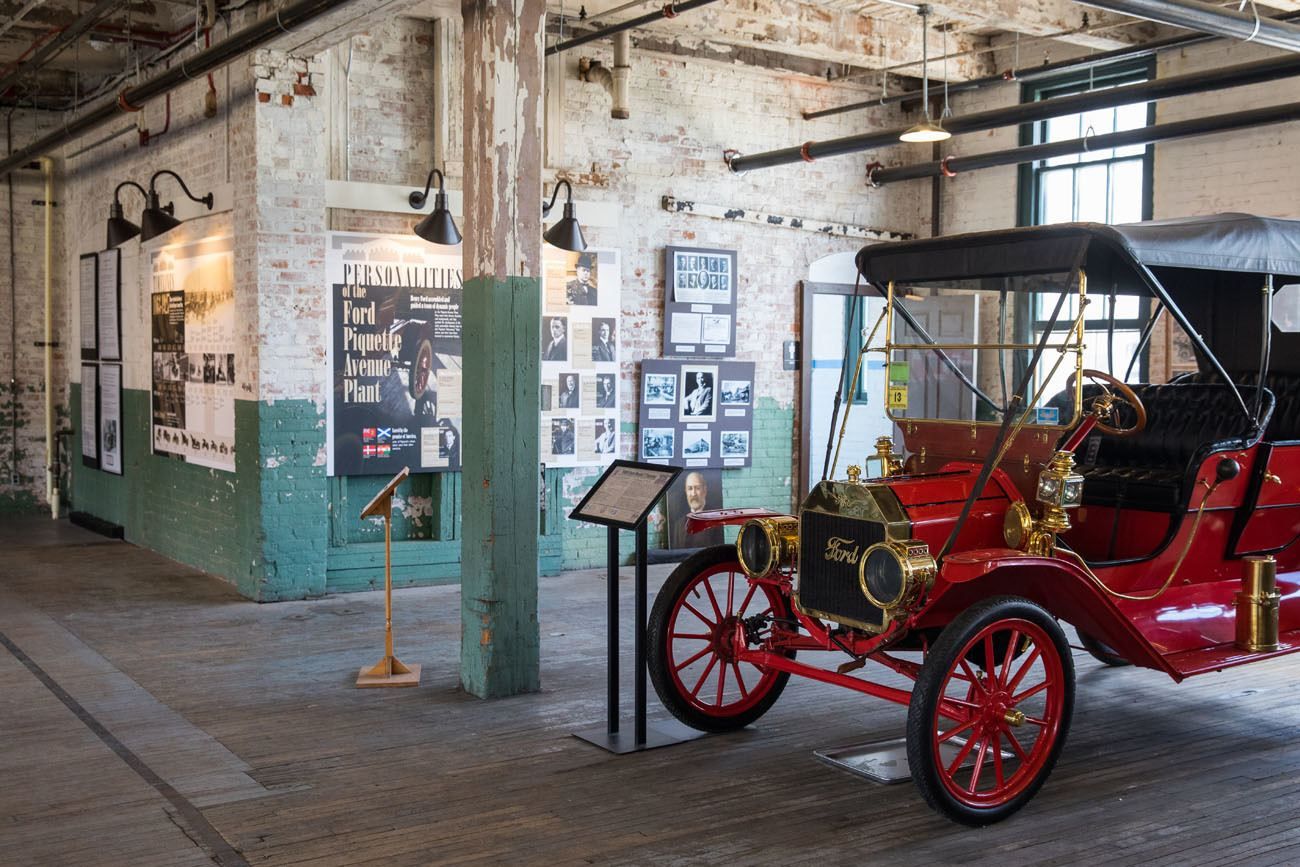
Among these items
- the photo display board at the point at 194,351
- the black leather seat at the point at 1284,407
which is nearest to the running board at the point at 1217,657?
the black leather seat at the point at 1284,407

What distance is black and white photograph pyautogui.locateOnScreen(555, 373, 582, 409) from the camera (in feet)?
30.3

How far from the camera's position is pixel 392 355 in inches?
337

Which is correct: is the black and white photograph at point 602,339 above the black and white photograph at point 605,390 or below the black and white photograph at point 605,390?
above

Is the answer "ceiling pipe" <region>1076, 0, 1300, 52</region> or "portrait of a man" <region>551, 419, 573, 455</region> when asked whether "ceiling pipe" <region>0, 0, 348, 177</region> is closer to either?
"portrait of a man" <region>551, 419, 573, 455</region>

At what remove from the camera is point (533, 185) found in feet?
19.3

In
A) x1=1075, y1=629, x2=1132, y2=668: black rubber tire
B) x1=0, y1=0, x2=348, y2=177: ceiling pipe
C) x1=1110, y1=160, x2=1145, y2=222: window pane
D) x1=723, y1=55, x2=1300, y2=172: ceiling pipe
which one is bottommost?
x1=1075, y1=629, x2=1132, y2=668: black rubber tire

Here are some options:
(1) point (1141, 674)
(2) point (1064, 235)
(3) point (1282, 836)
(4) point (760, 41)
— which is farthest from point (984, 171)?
(3) point (1282, 836)

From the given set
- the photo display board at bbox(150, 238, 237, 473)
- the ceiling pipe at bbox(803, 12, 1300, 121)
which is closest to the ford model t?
the ceiling pipe at bbox(803, 12, 1300, 121)

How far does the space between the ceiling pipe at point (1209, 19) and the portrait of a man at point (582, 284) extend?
396cm

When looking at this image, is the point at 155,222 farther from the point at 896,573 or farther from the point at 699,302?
the point at 896,573

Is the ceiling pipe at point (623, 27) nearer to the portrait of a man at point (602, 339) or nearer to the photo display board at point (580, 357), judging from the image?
the photo display board at point (580, 357)

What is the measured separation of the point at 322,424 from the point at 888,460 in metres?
4.25

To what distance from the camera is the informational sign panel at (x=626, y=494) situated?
198 inches

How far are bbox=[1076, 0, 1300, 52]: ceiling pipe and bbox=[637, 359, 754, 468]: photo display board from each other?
424 centimetres
